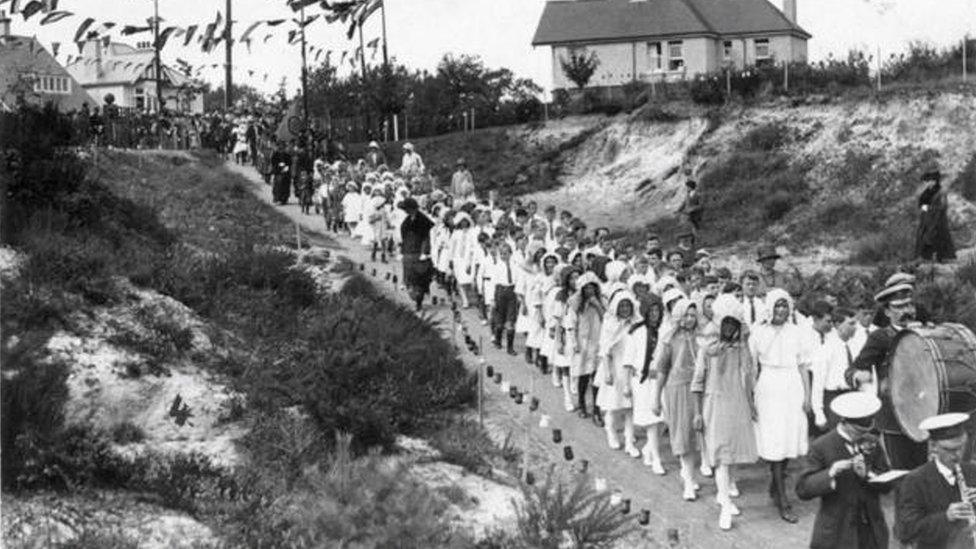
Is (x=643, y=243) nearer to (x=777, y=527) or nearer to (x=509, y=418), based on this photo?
(x=509, y=418)

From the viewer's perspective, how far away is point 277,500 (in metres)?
9.32

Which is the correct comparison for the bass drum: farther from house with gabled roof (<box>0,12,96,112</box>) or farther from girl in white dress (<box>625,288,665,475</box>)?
house with gabled roof (<box>0,12,96,112</box>)

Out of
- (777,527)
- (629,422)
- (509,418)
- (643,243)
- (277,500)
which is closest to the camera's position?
(277,500)

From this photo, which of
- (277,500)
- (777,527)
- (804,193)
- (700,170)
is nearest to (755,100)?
(700,170)

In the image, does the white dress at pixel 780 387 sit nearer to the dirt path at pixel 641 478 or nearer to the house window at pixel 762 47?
the dirt path at pixel 641 478

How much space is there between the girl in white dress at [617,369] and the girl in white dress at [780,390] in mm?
1637

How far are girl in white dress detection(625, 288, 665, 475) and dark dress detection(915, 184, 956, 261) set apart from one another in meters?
10.7

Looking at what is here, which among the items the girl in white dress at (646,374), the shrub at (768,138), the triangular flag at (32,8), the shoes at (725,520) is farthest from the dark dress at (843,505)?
the shrub at (768,138)

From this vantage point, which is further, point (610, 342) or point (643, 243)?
point (643, 243)

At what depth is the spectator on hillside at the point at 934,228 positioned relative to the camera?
21438 mm

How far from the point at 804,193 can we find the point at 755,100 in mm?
6668

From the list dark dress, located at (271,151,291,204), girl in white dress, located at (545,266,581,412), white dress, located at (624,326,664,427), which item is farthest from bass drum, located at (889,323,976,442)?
dark dress, located at (271,151,291,204)

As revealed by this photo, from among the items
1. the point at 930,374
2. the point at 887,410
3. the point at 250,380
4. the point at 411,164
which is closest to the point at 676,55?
the point at 411,164

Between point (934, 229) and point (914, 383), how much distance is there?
1330 cm
